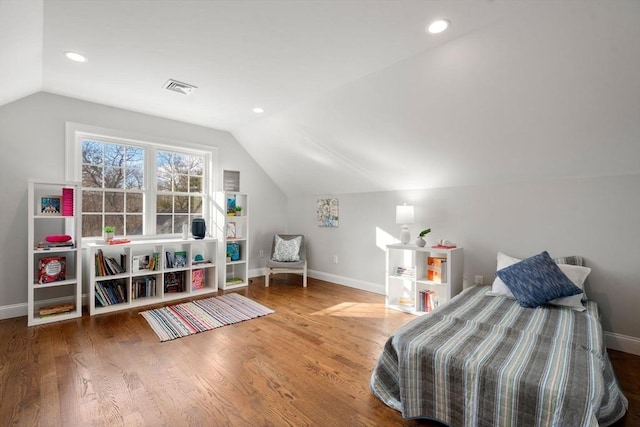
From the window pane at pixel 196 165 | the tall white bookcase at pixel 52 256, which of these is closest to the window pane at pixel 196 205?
the window pane at pixel 196 165

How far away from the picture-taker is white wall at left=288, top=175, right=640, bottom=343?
2525 mm

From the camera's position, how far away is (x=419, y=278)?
353 cm

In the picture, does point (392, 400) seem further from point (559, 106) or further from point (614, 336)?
point (559, 106)

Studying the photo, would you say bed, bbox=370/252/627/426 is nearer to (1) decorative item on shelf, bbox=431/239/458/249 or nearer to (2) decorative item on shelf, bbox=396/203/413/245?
(1) decorative item on shelf, bbox=431/239/458/249

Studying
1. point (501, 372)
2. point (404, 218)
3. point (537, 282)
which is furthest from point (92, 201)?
point (537, 282)

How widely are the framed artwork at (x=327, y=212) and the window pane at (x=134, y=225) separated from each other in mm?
2685

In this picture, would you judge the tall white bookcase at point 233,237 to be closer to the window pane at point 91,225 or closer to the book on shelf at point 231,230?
the book on shelf at point 231,230

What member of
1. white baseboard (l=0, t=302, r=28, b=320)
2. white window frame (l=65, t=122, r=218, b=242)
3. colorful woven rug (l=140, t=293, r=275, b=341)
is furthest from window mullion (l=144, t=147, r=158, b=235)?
white baseboard (l=0, t=302, r=28, b=320)

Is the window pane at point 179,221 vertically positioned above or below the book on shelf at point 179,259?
above

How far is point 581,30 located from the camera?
1834mm

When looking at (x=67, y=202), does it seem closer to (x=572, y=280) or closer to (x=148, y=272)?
(x=148, y=272)

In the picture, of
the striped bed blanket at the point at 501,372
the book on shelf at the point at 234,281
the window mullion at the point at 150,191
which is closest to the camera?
the striped bed blanket at the point at 501,372

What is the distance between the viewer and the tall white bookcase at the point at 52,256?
2.95 meters

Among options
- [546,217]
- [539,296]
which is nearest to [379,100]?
[546,217]
